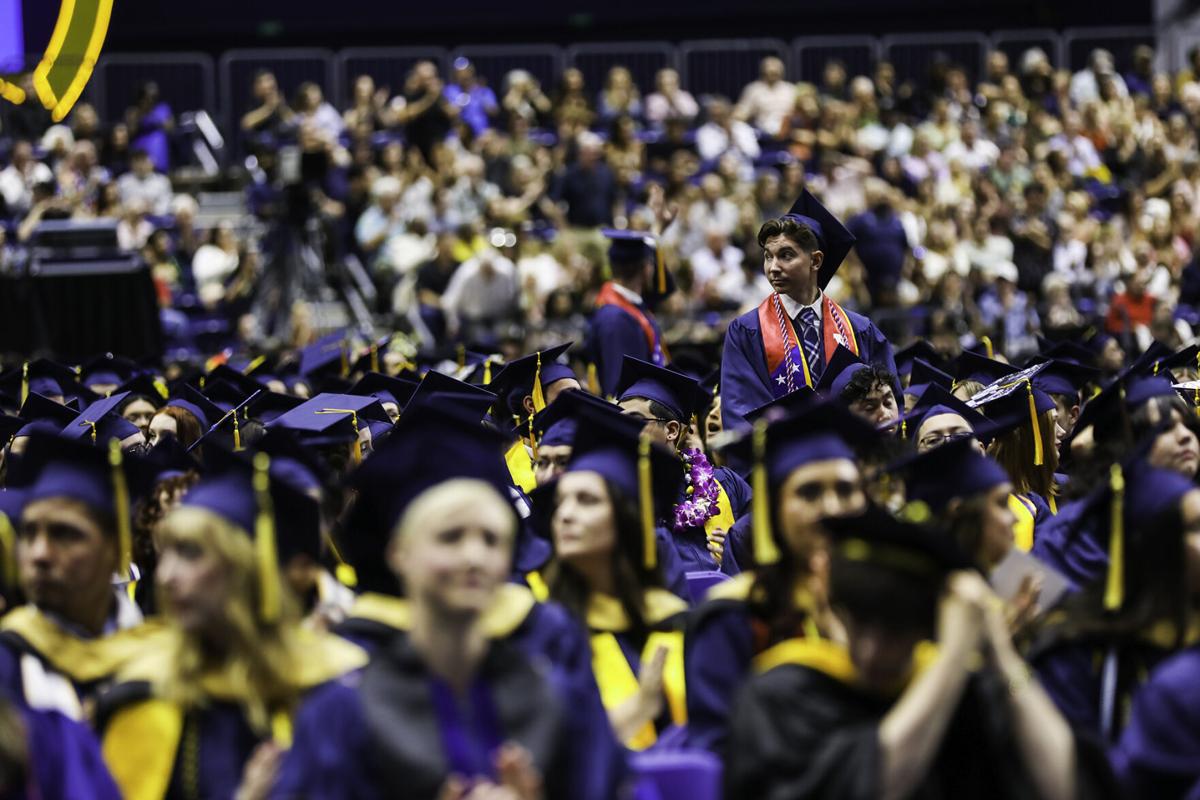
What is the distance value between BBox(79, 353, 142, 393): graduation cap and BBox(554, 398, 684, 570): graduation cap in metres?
6.42

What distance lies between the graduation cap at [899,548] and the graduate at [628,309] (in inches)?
259

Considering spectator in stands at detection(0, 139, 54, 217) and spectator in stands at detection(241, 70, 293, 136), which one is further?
spectator in stands at detection(241, 70, 293, 136)

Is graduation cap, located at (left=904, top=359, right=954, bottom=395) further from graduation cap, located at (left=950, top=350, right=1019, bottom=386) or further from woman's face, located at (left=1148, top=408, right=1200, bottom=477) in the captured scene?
woman's face, located at (left=1148, top=408, right=1200, bottom=477)

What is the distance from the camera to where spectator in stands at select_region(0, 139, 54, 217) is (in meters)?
17.4

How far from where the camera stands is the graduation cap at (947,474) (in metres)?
5.18

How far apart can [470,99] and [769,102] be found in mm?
3408

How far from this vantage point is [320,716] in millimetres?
3680

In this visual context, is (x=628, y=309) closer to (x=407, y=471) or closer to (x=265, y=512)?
(x=407, y=471)

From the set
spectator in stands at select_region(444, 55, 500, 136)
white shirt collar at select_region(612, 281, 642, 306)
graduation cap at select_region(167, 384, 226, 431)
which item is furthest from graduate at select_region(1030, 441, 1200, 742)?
spectator in stands at select_region(444, 55, 500, 136)

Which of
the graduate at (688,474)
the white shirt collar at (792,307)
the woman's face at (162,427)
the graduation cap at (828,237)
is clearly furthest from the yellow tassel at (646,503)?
the woman's face at (162,427)

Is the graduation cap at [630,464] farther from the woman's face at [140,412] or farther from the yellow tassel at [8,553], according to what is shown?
the woman's face at [140,412]

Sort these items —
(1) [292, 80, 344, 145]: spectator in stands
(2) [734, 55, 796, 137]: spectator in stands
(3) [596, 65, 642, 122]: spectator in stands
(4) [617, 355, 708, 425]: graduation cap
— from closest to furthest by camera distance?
(4) [617, 355, 708, 425]: graduation cap → (1) [292, 80, 344, 145]: spectator in stands → (3) [596, 65, 642, 122]: spectator in stands → (2) [734, 55, 796, 137]: spectator in stands

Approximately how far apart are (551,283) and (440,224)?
1365 millimetres

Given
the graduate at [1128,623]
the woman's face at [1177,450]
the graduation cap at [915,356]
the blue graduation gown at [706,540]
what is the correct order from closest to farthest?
the graduate at [1128,623], the woman's face at [1177,450], the blue graduation gown at [706,540], the graduation cap at [915,356]
